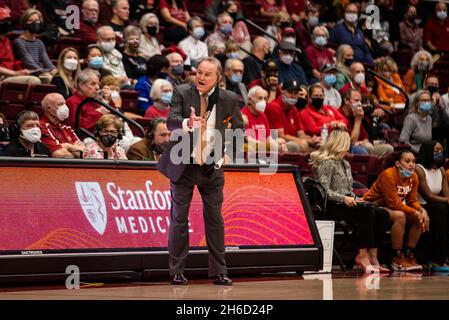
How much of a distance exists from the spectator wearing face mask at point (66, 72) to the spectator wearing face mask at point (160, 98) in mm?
1036

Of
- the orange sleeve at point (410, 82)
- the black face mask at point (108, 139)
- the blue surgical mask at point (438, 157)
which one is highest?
the orange sleeve at point (410, 82)

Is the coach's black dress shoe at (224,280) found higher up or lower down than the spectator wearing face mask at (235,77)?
lower down

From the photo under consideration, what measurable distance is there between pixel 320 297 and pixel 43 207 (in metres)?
2.55

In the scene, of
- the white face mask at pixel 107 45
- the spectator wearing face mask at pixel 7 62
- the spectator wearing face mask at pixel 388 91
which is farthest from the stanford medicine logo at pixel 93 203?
the spectator wearing face mask at pixel 388 91

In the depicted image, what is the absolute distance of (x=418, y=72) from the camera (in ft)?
59.6

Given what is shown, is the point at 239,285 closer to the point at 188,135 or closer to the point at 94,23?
the point at 188,135

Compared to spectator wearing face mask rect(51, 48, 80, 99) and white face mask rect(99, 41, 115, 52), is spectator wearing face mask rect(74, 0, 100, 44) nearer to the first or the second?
white face mask rect(99, 41, 115, 52)

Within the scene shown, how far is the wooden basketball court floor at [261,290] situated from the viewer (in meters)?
7.56

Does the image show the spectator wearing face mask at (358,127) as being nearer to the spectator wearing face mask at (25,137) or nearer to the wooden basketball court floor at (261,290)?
the wooden basketball court floor at (261,290)

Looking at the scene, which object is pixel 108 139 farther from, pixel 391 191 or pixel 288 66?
pixel 288 66

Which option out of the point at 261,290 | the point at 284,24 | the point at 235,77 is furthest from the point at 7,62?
the point at 284,24
